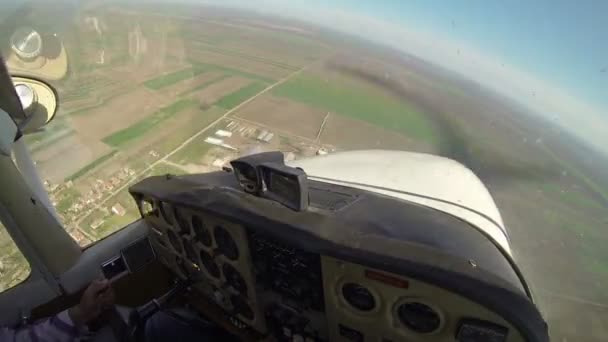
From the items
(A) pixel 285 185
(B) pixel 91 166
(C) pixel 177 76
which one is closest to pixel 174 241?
(A) pixel 285 185

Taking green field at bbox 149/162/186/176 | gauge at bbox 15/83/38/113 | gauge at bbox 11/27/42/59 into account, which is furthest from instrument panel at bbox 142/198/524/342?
green field at bbox 149/162/186/176

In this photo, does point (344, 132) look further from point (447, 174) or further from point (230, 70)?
point (447, 174)

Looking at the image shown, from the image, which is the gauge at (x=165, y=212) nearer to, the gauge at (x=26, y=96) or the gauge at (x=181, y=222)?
the gauge at (x=181, y=222)

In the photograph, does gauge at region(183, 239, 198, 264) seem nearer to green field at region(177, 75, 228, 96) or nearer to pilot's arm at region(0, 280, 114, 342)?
pilot's arm at region(0, 280, 114, 342)

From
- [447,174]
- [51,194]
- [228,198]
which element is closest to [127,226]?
[51,194]

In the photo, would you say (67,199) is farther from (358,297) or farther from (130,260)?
(358,297)
